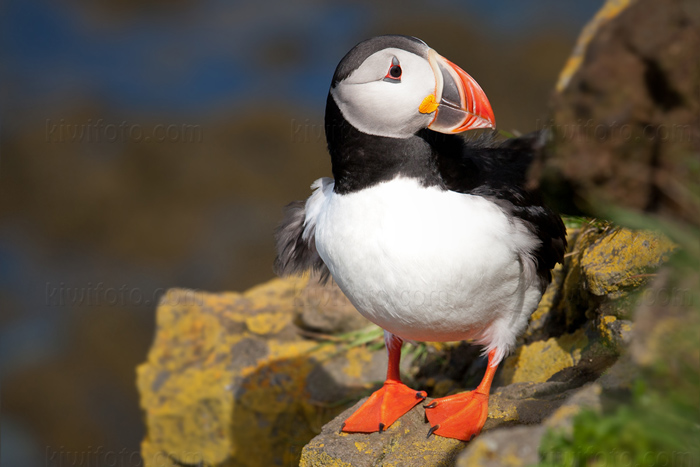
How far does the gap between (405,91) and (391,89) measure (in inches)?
2.6

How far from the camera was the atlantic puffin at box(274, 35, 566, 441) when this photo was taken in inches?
123

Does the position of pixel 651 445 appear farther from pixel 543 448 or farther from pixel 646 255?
pixel 646 255

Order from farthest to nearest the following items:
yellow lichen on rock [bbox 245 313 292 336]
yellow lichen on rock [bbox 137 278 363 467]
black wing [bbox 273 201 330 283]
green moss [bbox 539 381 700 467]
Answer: yellow lichen on rock [bbox 245 313 292 336] → yellow lichen on rock [bbox 137 278 363 467] → black wing [bbox 273 201 330 283] → green moss [bbox 539 381 700 467]

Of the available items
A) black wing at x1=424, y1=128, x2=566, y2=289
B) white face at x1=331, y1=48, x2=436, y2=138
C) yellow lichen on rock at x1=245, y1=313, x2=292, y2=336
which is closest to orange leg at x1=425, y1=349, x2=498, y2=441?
black wing at x1=424, y1=128, x2=566, y2=289

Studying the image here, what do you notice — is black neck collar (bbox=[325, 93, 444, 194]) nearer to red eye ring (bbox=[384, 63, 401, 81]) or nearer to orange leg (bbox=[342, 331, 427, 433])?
red eye ring (bbox=[384, 63, 401, 81])

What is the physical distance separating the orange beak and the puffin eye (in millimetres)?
167

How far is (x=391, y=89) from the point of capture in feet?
10.2

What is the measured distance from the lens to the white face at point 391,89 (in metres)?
3.08

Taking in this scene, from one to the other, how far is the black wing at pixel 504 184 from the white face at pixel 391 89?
237 millimetres

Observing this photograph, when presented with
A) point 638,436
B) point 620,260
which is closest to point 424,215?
point 620,260

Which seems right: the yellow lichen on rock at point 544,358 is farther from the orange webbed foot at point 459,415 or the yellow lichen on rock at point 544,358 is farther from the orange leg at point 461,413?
the orange webbed foot at point 459,415

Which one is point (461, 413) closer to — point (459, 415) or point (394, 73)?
point (459, 415)

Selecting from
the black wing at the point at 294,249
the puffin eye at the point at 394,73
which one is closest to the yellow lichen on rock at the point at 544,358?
the black wing at the point at 294,249

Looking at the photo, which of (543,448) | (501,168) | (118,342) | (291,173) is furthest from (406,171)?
(118,342)
